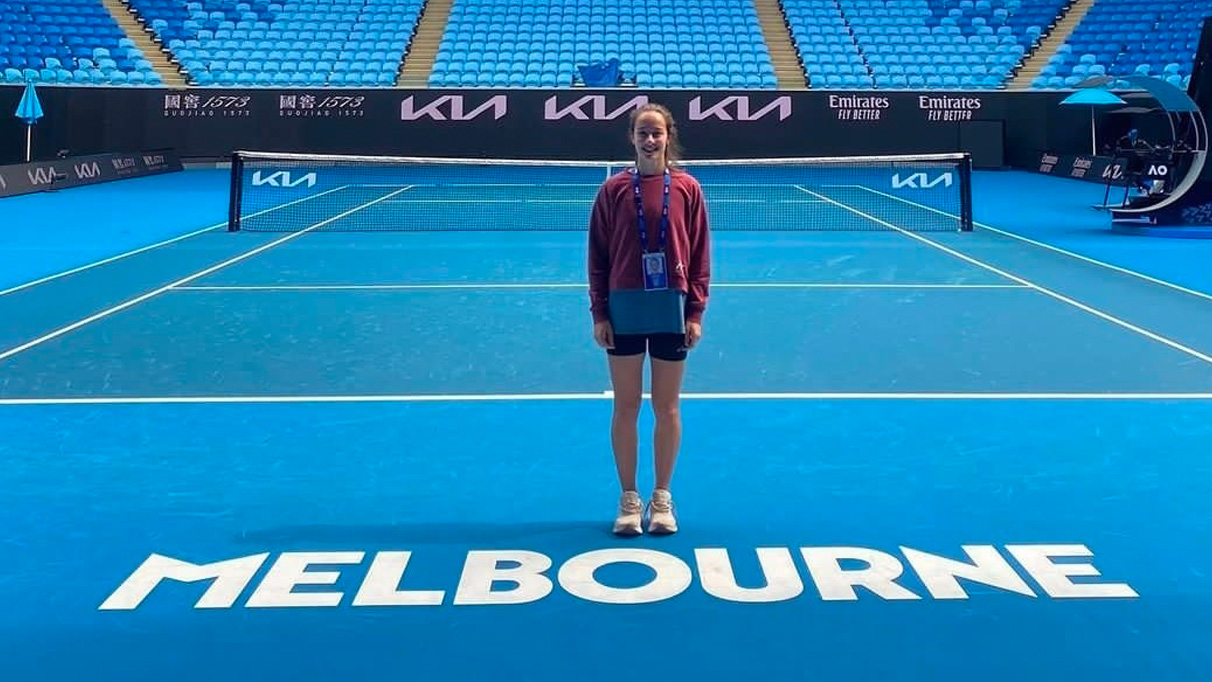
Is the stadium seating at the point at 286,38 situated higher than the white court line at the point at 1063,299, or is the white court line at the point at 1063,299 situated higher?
the stadium seating at the point at 286,38

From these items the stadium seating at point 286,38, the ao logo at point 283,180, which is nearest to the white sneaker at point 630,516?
the ao logo at point 283,180

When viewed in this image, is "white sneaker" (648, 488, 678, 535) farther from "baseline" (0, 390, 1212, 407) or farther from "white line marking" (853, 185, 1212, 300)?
"white line marking" (853, 185, 1212, 300)

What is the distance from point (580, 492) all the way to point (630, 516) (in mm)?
629

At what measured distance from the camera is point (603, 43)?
34625 millimetres

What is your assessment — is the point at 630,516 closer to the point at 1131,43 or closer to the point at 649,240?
the point at 649,240

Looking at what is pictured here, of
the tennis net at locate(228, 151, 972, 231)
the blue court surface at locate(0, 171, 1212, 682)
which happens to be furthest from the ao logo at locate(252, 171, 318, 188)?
the blue court surface at locate(0, 171, 1212, 682)

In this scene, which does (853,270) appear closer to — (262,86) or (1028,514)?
(1028,514)

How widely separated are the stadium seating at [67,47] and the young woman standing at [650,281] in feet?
94.9

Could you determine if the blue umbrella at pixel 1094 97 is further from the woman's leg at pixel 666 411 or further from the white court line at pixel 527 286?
the woman's leg at pixel 666 411

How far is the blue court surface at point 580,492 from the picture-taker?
407 cm

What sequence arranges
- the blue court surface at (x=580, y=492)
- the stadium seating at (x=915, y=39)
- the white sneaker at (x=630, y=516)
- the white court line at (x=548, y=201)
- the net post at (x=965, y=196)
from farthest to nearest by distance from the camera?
the stadium seating at (x=915, y=39) < the white court line at (x=548, y=201) < the net post at (x=965, y=196) < the white sneaker at (x=630, y=516) < the blue court surface at (x=580, y=492)

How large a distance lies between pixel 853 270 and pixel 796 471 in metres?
8.00

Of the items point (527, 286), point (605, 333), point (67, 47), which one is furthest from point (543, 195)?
point (605, 333)

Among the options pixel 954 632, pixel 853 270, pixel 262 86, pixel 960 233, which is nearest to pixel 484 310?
pixel 853 270
